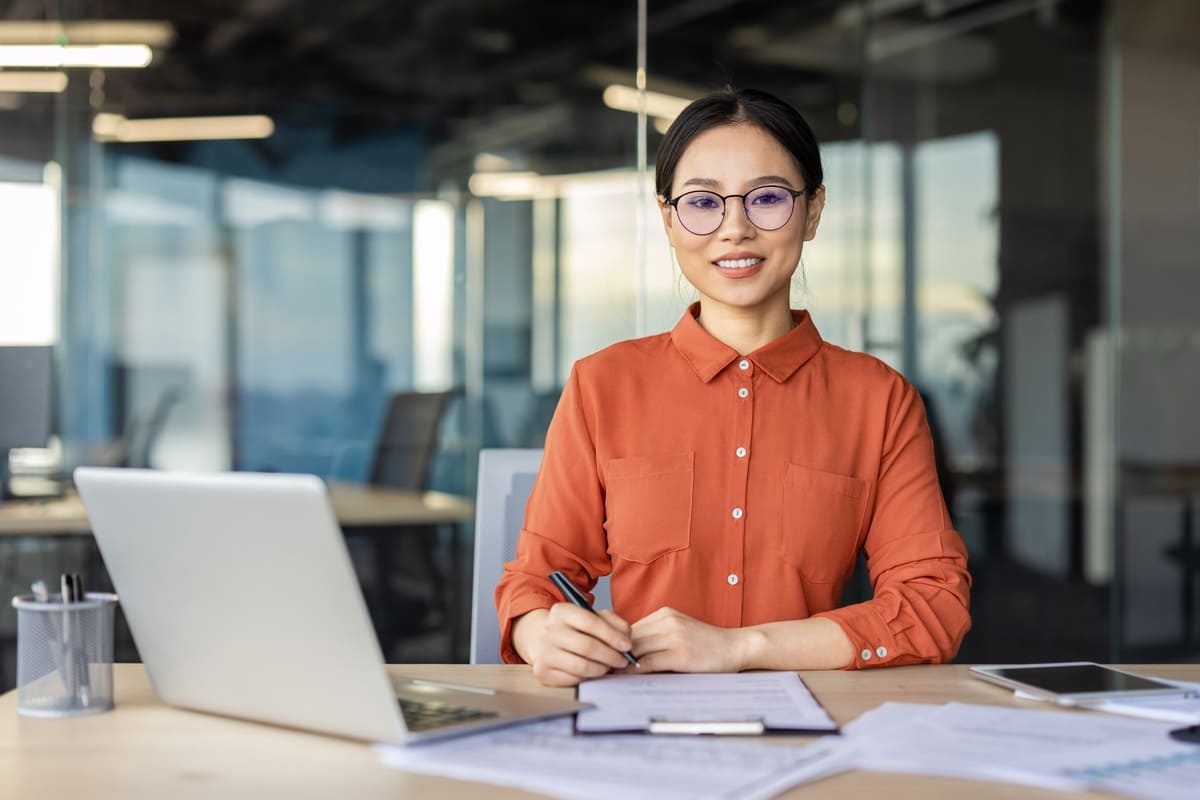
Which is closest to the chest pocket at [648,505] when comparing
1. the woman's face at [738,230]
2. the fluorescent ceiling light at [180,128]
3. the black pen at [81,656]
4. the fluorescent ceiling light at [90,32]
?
the woman's face at [738,230]

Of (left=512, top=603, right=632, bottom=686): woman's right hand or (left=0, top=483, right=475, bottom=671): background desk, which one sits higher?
(left=512, top=603, right=632, bottom=686): woman's right hand

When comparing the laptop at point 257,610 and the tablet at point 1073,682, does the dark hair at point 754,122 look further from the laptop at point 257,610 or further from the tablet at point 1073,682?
the laptop at point 257,610

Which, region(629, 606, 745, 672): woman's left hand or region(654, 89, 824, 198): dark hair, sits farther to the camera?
region(654, 89, 824, 198): dark hair

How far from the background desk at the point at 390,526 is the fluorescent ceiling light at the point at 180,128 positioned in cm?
119

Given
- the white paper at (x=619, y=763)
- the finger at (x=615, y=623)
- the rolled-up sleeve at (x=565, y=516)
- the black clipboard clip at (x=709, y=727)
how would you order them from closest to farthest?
the white paper at (x=619, y=763), the black clipboard clip at (x=709, y=727), the finger at (x=615, y=623), the rolled-up sleeve at (x=565, y=516)

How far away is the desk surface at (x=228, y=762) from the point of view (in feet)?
3.22

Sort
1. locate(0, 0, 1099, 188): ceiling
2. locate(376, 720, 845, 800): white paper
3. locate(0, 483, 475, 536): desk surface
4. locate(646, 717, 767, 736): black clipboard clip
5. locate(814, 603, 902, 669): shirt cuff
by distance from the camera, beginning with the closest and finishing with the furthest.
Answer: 1. locate(376, 720, 845, 800): white paper
2. locate(646, 717, 767, 736): black clipboard clip
3. locate(814, 603, 902, 669): shirt cuff
4. locate(0, 483, 475, 536): desk surface
5. locate(0, 0, 1099, 188): ceiling

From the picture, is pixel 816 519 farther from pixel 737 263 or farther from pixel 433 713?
pixel 433 713

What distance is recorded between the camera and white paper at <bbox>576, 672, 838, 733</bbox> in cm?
115

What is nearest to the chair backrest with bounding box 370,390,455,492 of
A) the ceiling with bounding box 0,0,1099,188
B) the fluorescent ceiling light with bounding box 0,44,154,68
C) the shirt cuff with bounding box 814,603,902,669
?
the ceiling with bounding box 0,0,1099,188

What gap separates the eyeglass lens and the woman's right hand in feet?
2.01

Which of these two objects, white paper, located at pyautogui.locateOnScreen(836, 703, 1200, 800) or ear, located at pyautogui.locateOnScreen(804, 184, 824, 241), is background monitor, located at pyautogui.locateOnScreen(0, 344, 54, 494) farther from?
white paper, located at pyautogui.locateOnScreen(836, 703, 1200, 800)

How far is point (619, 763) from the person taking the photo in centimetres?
103

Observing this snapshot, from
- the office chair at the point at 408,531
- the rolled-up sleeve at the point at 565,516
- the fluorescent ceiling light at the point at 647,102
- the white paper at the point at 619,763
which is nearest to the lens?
the white paper at the point at 619,763
